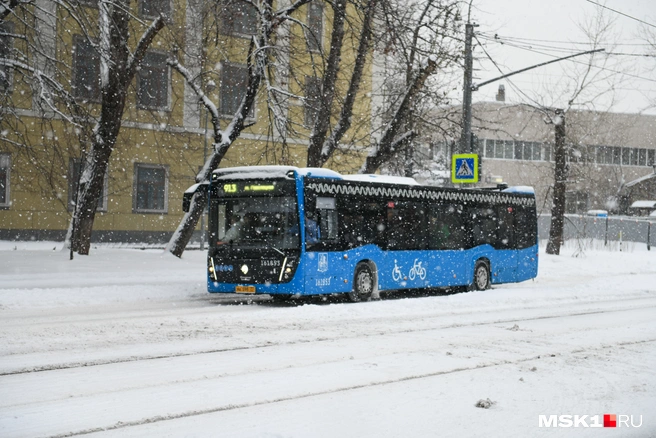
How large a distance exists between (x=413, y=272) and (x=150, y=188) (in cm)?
2221

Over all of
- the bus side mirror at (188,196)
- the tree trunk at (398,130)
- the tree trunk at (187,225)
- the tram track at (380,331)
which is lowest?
the tram track at (380,331)

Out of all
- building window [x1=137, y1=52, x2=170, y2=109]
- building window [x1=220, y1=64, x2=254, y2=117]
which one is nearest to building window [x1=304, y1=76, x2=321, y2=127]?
building window [x1=137, y1=52, x2=170, y2=109]

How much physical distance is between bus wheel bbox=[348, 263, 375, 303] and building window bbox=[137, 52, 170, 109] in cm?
2153

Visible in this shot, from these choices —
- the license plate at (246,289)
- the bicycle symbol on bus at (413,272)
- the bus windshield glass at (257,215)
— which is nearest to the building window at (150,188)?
the bicycle symbol on bus at (413,272)

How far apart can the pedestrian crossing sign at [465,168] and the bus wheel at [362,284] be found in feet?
20.2

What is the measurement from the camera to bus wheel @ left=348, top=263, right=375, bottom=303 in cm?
1862

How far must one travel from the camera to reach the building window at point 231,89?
3950 centimetres

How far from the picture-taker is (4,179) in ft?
119

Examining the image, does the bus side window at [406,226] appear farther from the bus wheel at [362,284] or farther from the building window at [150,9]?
the building window at [150,9]

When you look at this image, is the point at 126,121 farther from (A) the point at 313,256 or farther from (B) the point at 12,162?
(A) the point at 313,256

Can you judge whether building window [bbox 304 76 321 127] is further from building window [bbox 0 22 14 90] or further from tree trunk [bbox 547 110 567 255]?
tree trunk [bbox 547 110 567 255]

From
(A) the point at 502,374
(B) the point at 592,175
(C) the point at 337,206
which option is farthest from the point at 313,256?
(B) the point at 592,175

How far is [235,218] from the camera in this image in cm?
1792

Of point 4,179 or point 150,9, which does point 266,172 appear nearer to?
point 150,9
